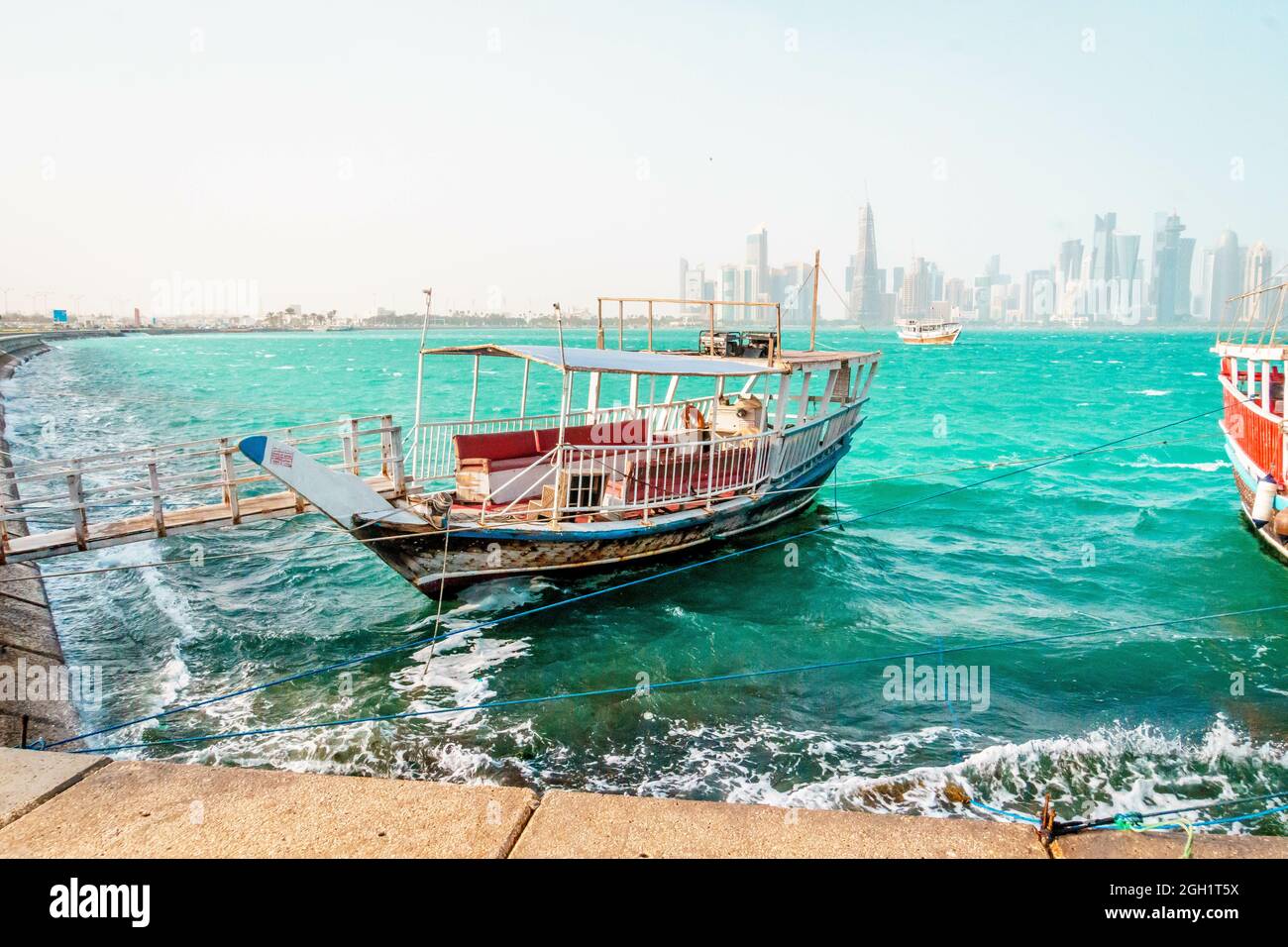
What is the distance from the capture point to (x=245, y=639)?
11539 millimetres

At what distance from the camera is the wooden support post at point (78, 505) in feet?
30.1

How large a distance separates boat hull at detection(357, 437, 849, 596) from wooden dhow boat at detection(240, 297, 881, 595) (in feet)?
0.07

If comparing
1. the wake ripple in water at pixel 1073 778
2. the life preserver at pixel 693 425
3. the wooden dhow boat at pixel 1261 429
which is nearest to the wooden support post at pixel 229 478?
the wake ripple in water at pixel 1073 778

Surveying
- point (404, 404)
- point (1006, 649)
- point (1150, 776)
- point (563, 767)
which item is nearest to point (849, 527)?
point (1006, 649)

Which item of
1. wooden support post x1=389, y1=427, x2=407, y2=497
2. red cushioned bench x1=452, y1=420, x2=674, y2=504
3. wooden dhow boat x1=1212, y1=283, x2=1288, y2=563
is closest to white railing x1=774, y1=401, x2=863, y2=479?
red cushioned bench x1=452, y1=420, x2=674, y2=504

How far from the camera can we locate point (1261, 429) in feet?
52.7

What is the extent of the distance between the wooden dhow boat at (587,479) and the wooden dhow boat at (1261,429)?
8.34 meters

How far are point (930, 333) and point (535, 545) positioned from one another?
13983 cm

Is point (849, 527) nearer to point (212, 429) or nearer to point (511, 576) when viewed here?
point (511, 576)

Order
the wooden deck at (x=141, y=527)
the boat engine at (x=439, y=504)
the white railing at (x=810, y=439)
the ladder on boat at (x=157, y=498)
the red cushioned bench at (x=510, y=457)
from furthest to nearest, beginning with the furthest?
the white railing at (x=810, y=439) < the red cushioned bench at (x=510, y=457) < the boat engine at (x=439, y=504) < the wooden deck at (x=141, y=527) < the ladder on boat at (x=157, y=498)

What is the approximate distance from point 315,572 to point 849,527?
12.4 metres

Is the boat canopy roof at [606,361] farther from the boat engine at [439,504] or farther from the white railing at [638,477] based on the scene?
the boat engine at [439,504]

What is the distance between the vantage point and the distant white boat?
135 metres

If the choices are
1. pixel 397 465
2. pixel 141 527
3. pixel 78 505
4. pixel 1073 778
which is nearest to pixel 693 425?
pixel 397 465
